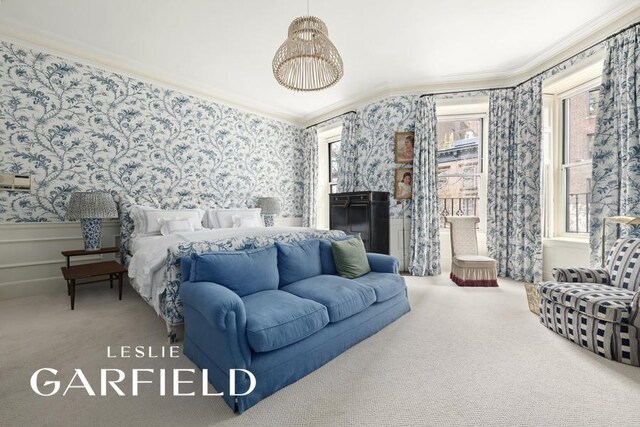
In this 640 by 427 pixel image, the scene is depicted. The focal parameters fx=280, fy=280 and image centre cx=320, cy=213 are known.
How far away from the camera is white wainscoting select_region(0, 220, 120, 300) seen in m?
3.16

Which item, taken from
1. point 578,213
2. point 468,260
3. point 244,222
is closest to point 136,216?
point 244,222

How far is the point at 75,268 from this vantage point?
306 cm

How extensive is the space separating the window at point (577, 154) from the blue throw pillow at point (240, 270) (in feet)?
13.5

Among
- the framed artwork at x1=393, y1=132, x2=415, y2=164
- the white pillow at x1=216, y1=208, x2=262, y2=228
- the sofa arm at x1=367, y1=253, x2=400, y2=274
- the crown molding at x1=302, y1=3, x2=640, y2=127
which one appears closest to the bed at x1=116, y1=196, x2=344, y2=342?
the sofa arm at x1=367, y1=253, x2=400, y2=274

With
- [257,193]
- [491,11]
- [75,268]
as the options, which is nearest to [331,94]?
[257,193]

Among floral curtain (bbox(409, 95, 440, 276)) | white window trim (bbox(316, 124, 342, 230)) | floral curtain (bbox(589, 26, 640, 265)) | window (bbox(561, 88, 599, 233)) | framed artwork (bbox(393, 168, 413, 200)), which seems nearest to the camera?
floral curtain (bbox(589, 26, 640, 265))

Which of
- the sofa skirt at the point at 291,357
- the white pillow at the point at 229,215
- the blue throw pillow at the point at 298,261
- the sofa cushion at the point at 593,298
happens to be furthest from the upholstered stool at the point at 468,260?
the white pillow at the point at 229,215

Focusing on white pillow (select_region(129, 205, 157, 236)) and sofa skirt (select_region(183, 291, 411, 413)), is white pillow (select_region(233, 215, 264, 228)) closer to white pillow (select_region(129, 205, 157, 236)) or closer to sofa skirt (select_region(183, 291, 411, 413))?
white pillow (select_region(129, 205, 157, 236))

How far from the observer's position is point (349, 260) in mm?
2627

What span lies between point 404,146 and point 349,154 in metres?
1.03

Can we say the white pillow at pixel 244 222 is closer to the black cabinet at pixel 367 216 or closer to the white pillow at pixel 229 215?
the white pillow at pixel 229 215

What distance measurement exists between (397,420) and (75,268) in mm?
3512

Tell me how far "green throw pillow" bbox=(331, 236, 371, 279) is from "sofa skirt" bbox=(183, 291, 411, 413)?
38 cm

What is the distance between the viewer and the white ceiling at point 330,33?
282 centimetres
